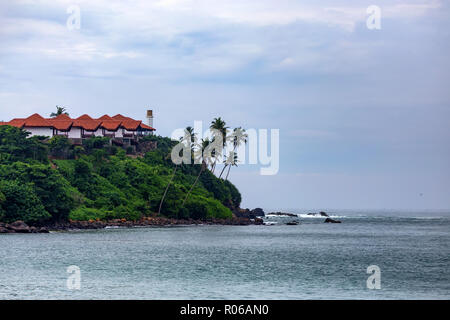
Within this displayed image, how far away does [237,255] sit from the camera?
59969 mm

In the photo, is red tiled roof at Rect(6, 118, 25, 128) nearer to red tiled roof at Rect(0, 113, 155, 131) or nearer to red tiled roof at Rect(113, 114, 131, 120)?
red tiled roof at Rect(0, 113, 155, 131)

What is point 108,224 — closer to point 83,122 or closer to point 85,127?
point 85,127

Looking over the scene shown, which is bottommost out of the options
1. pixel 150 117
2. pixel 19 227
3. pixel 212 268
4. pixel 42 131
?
pixel 212 268

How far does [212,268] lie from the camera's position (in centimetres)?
4862

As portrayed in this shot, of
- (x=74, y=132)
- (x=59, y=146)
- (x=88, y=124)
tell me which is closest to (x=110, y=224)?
(x=59, y=146)

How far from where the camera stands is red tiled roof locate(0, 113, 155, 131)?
395ft

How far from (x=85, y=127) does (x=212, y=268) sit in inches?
3344

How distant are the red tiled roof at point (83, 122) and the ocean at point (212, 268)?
48453 mm

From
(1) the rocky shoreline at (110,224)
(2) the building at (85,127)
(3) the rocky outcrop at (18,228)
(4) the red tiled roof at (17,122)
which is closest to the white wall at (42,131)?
(2) the building at (85,127)

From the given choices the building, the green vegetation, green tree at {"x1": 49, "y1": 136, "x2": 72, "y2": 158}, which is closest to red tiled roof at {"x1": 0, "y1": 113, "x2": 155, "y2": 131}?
the building

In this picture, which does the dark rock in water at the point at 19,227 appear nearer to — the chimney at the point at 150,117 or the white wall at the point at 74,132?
the white wall at the point at 74,132

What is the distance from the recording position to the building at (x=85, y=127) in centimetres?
11969

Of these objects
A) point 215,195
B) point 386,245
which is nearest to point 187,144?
point 215,195
